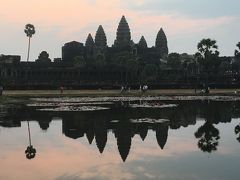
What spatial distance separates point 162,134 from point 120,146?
13.0 ft

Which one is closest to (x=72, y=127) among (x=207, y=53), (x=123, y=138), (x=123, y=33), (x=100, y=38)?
(x=123, y=138)

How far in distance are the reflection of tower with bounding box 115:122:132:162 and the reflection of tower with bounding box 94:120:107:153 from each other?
2.11ft

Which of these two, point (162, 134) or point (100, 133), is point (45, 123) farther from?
point (162, 134)

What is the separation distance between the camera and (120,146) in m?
19.2

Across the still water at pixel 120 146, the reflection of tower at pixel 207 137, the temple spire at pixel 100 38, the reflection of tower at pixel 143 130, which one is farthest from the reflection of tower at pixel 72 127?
the temple spire at pixel 100 38

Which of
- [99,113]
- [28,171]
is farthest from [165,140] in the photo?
[99,113]

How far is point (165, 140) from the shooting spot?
2092 cm

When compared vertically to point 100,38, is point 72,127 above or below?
below

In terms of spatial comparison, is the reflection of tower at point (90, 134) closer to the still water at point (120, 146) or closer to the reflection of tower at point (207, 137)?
the still water at point (120, 146)

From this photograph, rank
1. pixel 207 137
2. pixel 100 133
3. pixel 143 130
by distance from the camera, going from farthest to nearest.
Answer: pixel 143 130
pixel 100 133
pixel 207 137

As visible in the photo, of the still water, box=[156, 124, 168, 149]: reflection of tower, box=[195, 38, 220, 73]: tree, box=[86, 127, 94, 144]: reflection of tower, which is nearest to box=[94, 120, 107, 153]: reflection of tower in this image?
the still water

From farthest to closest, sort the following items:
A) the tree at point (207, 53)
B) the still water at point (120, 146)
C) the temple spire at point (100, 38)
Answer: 1. the temple spire at point (100, 38)
2. the tree at point (207, 53)
3. the still water at point (120, 146)

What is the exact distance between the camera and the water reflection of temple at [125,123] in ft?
68.1

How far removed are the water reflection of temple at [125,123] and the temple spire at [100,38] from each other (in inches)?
5659
